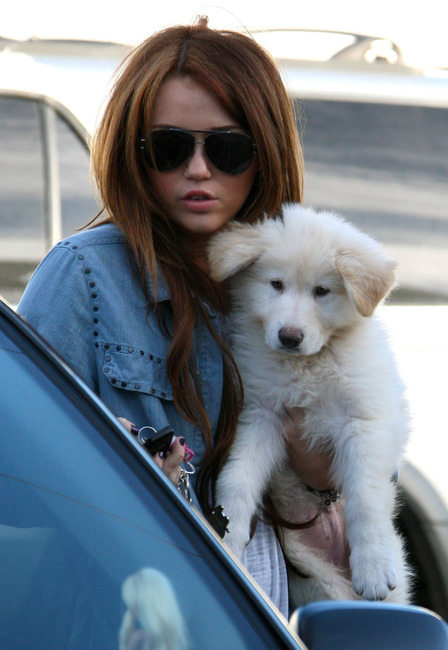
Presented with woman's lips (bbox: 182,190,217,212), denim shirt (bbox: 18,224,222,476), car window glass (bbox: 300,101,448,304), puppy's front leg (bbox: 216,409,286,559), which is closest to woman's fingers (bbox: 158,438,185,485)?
denim shirt (bbox: 18,224,222,476)

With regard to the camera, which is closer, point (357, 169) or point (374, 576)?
point (374, 576)

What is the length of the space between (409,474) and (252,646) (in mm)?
2363

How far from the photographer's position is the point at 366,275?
248cm

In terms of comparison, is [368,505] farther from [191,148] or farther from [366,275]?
[191,148]

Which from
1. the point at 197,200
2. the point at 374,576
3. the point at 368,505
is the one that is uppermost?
the point at 197,200

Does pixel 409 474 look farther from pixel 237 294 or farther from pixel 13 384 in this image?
pixel 13 384

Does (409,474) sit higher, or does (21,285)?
(21,285)

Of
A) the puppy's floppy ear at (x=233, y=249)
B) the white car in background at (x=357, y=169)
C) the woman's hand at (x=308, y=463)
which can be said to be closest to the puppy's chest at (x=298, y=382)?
the woman's hand at (x=308, y=463)

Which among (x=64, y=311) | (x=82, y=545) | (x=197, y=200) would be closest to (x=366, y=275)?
(x=197, y=200)

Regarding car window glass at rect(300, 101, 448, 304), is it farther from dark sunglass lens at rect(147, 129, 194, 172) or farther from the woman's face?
dark sunglass lens at rect(147, 129, 194, 172)

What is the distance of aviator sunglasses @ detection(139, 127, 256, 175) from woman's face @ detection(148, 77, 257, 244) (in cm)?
2

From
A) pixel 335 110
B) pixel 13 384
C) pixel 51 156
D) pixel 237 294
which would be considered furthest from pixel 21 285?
pixel 13 384

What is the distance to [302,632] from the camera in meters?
1.21

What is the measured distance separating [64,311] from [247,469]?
2.57 feet
